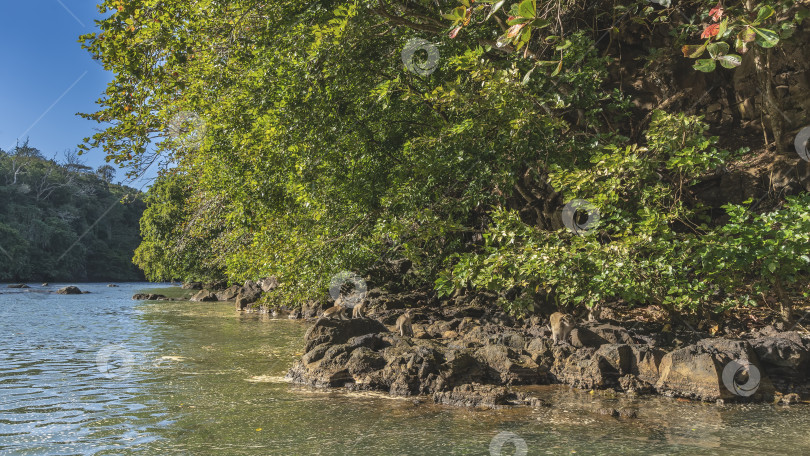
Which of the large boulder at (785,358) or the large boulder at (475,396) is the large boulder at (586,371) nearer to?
the large boulder at (475,396)

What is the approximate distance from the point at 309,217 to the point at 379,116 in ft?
8.28

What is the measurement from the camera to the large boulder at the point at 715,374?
6855 mm

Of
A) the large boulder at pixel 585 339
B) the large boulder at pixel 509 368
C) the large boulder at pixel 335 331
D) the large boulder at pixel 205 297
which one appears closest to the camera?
the large boulder at pixel 509 368

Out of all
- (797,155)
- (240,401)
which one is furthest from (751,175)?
(240,401)

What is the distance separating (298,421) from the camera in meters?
6.14

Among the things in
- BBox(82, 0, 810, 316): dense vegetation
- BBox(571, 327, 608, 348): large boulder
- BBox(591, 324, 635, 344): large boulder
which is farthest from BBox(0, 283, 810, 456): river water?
BBox(82, 0, 810, 316): dense vegetation

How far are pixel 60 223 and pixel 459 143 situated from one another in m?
64.3

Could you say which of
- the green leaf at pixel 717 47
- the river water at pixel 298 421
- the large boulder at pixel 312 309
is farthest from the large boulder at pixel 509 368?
the large boulder at pixel 312 309

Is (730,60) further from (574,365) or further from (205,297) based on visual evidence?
(205,297)

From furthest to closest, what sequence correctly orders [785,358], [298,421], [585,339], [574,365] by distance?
[585,339] → [574,365] → [785,358] → [298,421]

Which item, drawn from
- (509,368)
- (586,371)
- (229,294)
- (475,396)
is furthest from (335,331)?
(229,294)

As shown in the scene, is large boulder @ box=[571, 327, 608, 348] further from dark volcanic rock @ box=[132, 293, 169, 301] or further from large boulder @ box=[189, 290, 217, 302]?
dark volcanic rock @ box=[132, 293, 169, 301]

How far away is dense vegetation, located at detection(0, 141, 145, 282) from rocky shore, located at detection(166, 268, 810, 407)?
52.5m

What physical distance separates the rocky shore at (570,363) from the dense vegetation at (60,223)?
52.5m
